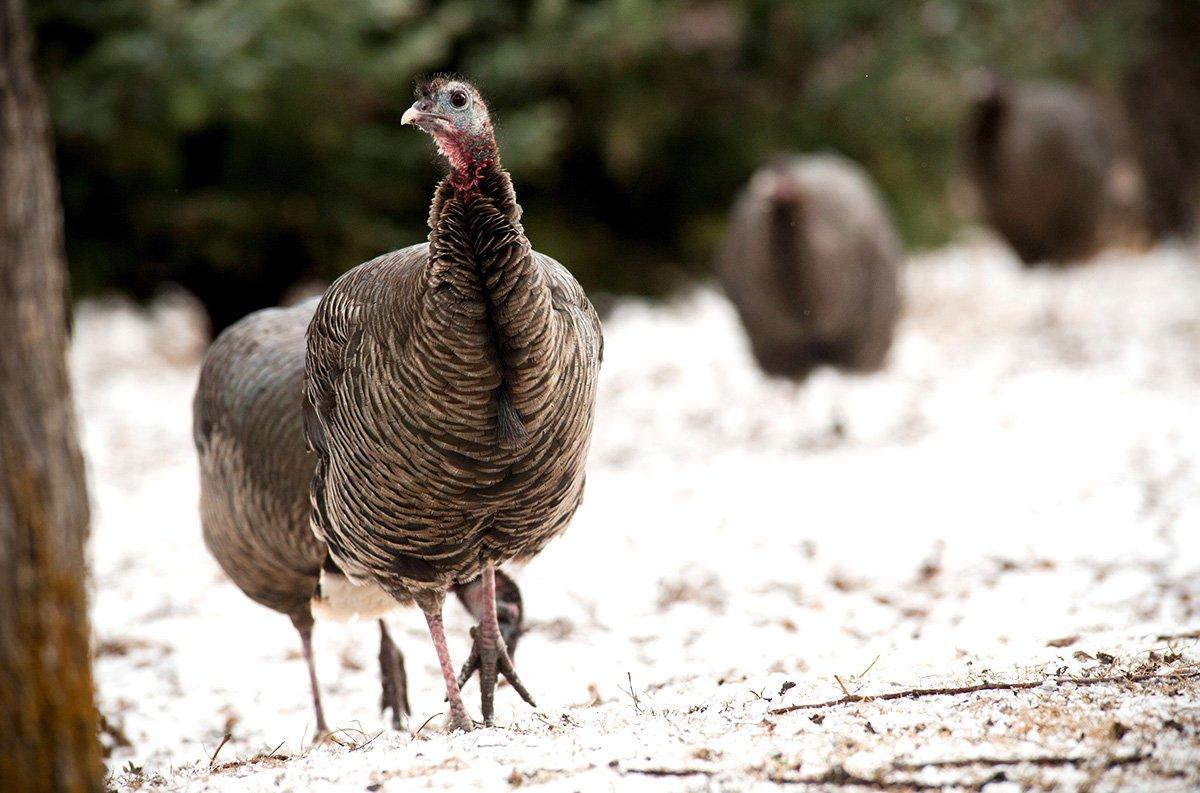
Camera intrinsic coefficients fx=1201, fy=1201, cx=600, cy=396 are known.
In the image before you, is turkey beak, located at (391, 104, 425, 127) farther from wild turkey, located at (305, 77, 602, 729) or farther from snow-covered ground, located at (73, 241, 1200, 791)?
snow-covered ground, located at (73, 241, 1200, 791)

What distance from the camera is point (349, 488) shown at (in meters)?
3.02

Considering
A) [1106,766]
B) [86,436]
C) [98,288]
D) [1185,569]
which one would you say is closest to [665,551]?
[1185,569]

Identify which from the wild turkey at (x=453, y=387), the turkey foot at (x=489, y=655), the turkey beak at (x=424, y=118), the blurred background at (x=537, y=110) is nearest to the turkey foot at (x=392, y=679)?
the turkey foot at (x=489, y=655)

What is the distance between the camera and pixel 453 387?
276 cm

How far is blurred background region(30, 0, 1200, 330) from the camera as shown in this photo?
24.7 feet

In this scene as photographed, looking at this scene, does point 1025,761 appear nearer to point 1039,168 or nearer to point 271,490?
point 271,490

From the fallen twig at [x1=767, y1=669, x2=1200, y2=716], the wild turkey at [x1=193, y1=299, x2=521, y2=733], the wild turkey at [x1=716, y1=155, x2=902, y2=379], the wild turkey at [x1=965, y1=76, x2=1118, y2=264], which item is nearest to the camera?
the fallen twig at [x1=767, y1=669, x2=1200, y2=716]

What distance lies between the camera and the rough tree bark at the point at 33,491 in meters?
2.16

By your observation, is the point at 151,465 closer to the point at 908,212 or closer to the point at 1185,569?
the point at 1185,569

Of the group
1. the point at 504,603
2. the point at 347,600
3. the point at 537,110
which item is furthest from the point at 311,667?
the point at 537,110

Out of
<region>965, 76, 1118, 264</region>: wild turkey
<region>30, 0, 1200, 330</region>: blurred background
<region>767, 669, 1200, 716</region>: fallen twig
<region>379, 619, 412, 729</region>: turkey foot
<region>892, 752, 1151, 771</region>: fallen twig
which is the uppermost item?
<region>30, 0, 1200, 330</region>: blurred background

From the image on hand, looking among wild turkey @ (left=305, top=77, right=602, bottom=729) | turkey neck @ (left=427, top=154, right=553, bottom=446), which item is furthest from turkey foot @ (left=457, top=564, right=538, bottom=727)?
turkey neck @ (left=427, top=154, right=553, bottom=446)

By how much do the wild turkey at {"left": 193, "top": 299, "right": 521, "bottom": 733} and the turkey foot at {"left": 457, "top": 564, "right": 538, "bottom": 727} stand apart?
0.32m

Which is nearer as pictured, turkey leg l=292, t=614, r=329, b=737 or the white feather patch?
the white feather patch
